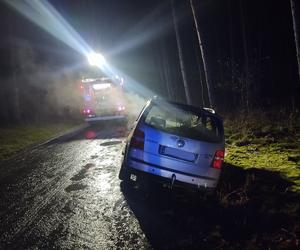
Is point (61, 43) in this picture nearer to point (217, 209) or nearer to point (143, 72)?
point (143, 72)

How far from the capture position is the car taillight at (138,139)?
608 cm

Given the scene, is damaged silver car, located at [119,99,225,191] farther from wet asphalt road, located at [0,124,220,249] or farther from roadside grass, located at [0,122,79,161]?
roadside grass, located at [0,122,79,161]

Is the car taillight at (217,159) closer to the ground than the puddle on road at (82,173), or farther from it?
farther from it

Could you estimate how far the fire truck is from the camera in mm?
18422

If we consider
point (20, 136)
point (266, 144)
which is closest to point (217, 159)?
point (266, 144)

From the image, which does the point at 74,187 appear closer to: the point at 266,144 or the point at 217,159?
the point at 217,159

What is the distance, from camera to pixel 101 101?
18.6m

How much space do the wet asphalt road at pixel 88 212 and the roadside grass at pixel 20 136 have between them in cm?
314

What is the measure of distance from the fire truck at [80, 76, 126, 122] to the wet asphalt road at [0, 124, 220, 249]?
9416 mm

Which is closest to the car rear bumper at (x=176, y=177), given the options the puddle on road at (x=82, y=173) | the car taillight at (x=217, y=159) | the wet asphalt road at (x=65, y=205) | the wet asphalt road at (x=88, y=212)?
the car taillight at (x=217, y=159)

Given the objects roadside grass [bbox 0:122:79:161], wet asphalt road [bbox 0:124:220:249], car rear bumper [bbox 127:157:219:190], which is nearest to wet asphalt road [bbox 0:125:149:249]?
wet asphalt road [bbox 0:124:220:249]

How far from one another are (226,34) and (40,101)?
20916 millimetres

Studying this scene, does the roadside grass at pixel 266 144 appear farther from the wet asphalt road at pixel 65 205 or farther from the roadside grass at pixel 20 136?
the roadside grass at pixel 20 136

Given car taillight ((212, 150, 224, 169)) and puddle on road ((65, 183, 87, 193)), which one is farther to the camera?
puddle on road ((65, 183, 87, 193))
